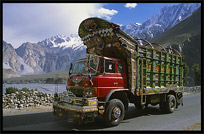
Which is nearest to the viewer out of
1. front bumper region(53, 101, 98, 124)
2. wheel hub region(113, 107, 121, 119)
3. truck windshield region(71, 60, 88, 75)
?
front bumper region(53, 101, 98, 124)

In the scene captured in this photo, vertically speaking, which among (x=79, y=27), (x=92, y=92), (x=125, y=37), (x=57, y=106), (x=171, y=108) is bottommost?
(x=171, y=108)

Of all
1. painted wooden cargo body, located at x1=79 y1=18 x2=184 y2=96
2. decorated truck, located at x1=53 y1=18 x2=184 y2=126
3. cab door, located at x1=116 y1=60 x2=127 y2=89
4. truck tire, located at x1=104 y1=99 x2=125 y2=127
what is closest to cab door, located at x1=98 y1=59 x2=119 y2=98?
decorated truck, located at x1=53 y1=18 x2=184 y2=126

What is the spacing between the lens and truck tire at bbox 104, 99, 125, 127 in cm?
626

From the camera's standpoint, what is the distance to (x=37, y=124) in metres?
6.54

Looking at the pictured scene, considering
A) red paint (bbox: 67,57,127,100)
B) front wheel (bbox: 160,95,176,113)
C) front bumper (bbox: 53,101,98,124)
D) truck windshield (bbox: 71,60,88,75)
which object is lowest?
front wheel (bbox: 160,95,176,113)

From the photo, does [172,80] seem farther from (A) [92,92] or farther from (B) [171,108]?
(A) [92,92]

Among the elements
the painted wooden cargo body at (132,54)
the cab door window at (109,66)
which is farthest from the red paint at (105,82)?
the painted wooden cargo body at (132,54)

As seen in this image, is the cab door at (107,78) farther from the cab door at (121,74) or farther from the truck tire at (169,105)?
the truck tire at (169,105)

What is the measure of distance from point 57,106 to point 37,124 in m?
0.96

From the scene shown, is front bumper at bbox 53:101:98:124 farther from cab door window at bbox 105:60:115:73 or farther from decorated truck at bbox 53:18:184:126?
cab door window at bbox 105:60:115:73

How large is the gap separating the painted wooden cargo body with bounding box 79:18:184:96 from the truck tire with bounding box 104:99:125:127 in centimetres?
103

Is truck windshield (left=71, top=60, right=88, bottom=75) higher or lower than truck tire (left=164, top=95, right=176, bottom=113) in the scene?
higher

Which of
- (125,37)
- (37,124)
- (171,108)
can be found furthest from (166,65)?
(37,124)

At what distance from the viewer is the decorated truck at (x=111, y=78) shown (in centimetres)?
623
